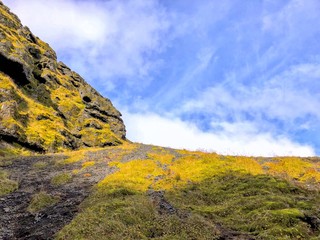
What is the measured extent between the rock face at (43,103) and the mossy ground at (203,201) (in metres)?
26.2

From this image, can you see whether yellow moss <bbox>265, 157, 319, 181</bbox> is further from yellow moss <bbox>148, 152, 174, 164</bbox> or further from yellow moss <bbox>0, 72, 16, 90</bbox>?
yellow moss <bbox>0, 72, 16, 90</bbox>

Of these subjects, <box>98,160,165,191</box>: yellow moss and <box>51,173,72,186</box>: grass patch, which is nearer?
<box>98,160,165,191</box>: yellow moss

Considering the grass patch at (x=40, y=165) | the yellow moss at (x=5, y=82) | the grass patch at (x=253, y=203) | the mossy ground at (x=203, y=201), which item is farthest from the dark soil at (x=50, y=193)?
the yellow moss at (x=5, y=82)

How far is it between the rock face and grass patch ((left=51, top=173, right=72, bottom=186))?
23208 mm

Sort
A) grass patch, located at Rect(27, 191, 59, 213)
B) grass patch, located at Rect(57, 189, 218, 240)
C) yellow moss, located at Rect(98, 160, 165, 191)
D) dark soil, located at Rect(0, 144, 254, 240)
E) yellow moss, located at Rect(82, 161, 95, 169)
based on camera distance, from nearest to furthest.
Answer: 1. grass patch, located at Rect(57, 189, 218, 240)
2. dark soil, located at Rect(0, 144, 254, 240)
3. grass patch, located at Rect(27, 191, 59, 213)
4. yellow moss, located at Rect(98, 160, 165, 191)
5. yellow moss, located at Rect(82, 161, 95, 169)

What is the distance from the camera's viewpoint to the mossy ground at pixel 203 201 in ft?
55.7

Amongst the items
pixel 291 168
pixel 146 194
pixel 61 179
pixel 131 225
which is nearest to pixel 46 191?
pixel 61 179

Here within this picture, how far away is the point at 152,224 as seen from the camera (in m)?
17.7

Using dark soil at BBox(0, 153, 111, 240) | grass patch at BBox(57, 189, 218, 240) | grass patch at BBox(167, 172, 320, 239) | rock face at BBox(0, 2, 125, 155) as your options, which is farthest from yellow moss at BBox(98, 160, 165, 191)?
rock face at BBox(0, 2, 125, 155)

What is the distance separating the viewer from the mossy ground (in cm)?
1698

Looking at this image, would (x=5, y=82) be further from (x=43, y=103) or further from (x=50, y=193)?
(x=50, y=193)

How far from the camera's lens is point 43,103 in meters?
75.4

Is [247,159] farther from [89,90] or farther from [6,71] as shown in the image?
[89,90]

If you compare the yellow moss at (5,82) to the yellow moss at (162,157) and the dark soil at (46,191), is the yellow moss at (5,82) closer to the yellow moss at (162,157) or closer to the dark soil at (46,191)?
the dark soil at (46,191)
